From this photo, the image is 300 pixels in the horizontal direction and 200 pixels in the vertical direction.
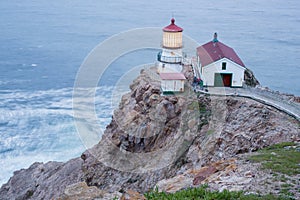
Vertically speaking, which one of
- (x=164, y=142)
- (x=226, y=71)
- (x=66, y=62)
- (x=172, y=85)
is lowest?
(x=164, y=142)

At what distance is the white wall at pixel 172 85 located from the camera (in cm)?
2498

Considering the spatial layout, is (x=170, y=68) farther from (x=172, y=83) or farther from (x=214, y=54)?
(x=214, y=54)

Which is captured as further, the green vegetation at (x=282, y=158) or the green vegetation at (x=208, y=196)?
the green vegetation at (x=282, y=158)

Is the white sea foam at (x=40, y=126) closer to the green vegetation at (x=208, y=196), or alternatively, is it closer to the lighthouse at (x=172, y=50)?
the lighthouse at (x=172, y=50)

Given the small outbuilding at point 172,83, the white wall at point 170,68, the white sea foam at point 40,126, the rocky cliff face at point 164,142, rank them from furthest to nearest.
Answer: the white sea foam at point 40,126 < the white wall at point 170,68 < the small outbuilding at point 172,83 < the rocky cliff face at point 164,142

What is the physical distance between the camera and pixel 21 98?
1918 inches

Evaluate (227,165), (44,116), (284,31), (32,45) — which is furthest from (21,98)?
(284,31)

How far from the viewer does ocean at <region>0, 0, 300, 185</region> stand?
39.3 metres

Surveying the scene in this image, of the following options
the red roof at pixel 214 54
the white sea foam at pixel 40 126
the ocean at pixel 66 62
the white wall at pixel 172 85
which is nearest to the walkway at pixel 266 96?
the white wall at pixel 172 85

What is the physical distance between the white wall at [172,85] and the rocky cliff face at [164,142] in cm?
64

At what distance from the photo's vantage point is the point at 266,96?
22422 mm

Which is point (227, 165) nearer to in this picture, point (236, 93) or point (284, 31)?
point (236, 93)

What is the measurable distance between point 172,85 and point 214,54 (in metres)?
3.82

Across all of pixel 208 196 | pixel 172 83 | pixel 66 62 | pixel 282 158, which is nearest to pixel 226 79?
pixel 172 83
